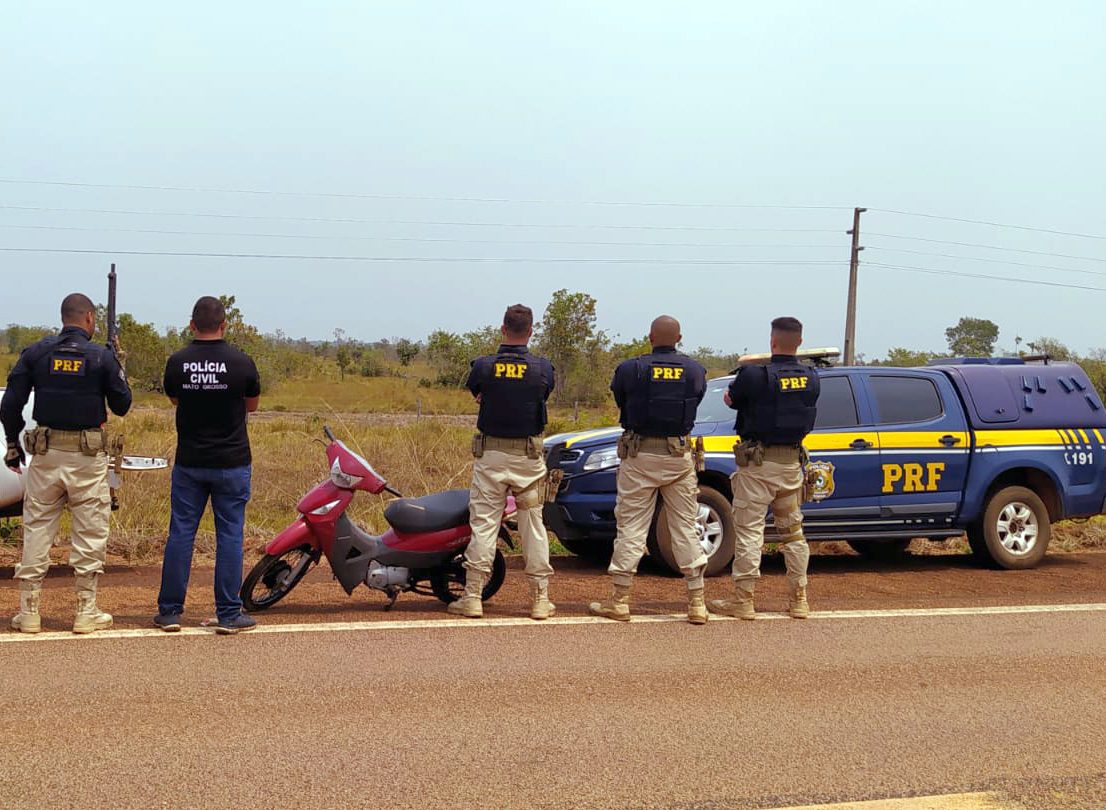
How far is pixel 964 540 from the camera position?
12.2 meters

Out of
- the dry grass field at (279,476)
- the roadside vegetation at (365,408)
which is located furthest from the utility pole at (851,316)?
the dry grass field at (279,476)

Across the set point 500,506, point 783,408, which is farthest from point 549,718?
point 783,408

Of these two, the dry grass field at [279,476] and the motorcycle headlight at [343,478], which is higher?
the motorcycle headlight at [343,478]

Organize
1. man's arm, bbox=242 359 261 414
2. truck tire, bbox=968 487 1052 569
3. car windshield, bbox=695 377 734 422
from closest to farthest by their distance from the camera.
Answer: man's arm, bbox=242 359 261 414 < car windshield, bbox=695 377 734 422 < truck tire, bbox=968 487 1052 569

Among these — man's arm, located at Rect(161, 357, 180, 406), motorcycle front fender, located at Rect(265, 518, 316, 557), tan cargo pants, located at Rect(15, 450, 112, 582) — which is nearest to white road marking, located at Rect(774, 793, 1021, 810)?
motorcycle front fender, located at Rect(265, 518, 316, 557)

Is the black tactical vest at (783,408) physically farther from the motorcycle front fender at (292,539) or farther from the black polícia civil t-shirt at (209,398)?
the black polícia civil t-shirt at (209,398)

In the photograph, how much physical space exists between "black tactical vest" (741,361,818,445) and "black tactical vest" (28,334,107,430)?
169 inches

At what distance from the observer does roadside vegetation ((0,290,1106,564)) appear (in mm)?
11969

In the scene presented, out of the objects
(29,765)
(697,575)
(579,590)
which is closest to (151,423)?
(579,590)

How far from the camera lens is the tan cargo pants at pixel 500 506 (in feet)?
24.3

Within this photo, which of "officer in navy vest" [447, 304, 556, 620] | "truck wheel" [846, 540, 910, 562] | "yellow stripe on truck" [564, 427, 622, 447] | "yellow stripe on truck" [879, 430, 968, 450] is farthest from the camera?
"truck wheel" [846, 540, 910, 562]

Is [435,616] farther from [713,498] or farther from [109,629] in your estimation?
[713,498]

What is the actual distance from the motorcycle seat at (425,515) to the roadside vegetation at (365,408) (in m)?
1.71

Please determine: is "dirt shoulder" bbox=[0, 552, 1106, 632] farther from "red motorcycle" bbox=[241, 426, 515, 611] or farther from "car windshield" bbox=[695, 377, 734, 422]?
"car windshield" bbox=[695, 377, 734, 422]
